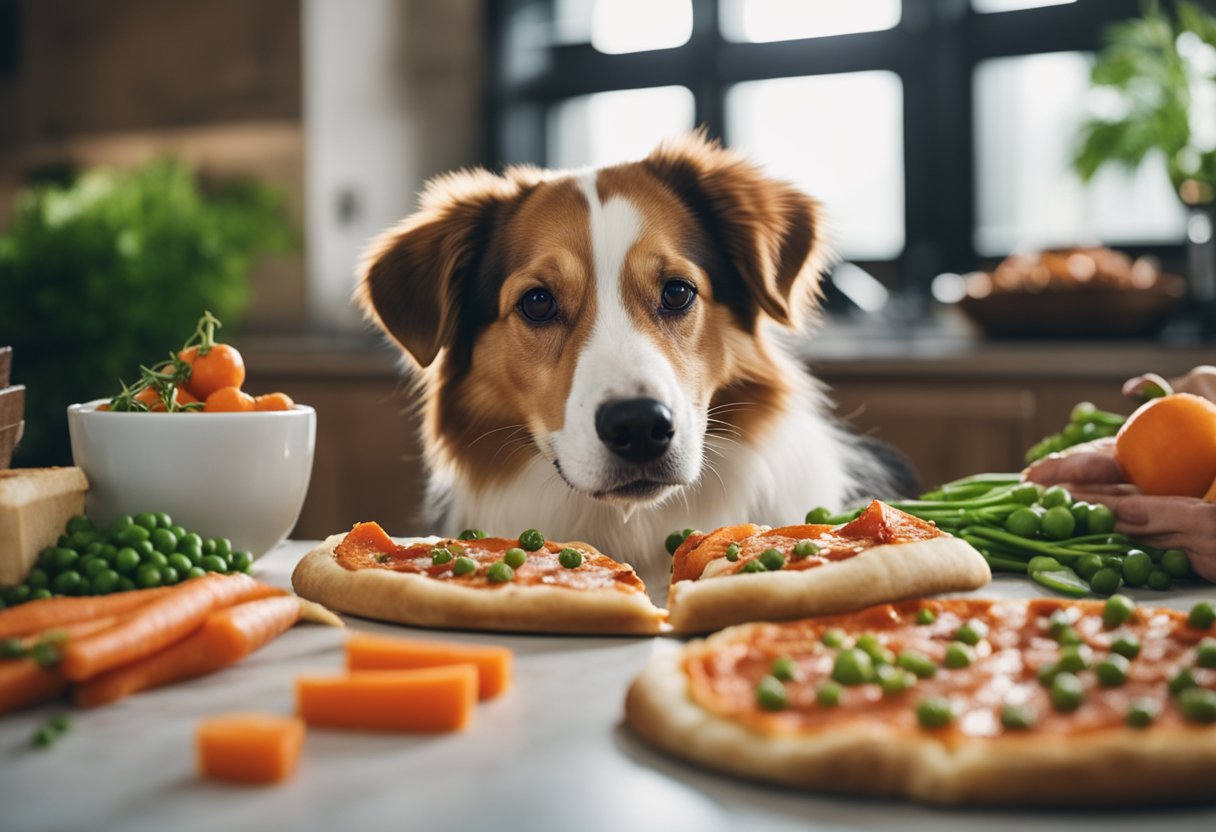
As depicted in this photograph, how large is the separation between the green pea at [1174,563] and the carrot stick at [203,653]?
1082mm

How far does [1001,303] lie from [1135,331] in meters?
0.42

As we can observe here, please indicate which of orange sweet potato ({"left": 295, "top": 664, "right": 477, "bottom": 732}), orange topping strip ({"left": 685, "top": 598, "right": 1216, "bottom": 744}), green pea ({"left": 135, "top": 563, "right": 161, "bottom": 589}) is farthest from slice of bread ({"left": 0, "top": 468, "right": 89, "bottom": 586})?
orange topping strip ({"left": 685, "top": 598, "right": 1216, "bottom": 744})

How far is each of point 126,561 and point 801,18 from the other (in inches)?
169

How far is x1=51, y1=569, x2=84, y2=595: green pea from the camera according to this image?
1267mm

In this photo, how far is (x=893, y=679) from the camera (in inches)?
38.5

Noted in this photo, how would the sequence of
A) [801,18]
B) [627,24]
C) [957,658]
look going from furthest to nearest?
1. [627,24]
2. [801,18]
3. [957,658]

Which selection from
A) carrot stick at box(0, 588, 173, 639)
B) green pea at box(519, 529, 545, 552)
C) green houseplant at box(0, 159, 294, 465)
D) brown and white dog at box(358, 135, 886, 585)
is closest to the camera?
carrot stick at box(0, 588, 173, 639)

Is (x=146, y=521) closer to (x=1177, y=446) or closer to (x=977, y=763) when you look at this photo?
(x=977, y=763)

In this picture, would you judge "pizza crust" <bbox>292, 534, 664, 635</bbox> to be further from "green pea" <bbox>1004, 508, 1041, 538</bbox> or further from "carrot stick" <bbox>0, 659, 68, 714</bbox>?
"green pea" <bbox>1004, 508, 1041, 538</bbox>

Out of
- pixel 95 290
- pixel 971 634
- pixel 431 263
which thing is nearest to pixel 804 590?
pixel 971 634

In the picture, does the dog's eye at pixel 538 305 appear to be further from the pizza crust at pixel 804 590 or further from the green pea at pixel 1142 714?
the green pea at pixel 1142 714

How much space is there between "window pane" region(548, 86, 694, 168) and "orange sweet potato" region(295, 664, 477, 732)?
4.27 metres

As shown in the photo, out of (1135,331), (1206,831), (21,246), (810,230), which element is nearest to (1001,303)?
(1135,331)

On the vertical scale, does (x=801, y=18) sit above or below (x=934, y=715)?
above
